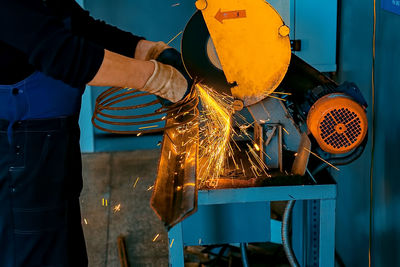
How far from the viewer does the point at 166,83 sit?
1.61 m

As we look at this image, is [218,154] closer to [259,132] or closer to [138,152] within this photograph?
[259,132]

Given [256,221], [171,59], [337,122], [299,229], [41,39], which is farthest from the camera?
[299,229]

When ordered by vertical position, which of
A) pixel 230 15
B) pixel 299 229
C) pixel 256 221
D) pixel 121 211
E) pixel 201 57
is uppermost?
pixel 230 15

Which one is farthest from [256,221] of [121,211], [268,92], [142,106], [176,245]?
[121,211]

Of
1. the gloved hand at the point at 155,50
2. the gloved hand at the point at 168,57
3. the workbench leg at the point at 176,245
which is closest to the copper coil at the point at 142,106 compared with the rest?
the gloved hand at the point at 168,57

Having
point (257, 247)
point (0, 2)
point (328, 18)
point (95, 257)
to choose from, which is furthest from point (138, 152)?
point (0, 2)

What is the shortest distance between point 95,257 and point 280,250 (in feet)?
4.11

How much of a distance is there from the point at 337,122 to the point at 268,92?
25 centimetres

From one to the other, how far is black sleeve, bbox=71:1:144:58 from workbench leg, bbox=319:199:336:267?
1044 mm

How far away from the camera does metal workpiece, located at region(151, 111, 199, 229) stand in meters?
1.28

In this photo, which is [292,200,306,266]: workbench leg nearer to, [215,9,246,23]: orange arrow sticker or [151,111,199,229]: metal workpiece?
[151,111,199,229]: metal workpiece

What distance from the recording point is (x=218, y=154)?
1848 millimetres

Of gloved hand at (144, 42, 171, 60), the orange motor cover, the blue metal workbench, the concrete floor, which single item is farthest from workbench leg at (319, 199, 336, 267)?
the concrete floor

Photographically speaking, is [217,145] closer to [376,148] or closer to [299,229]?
[376,148]
